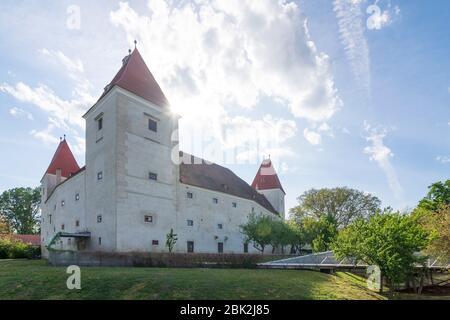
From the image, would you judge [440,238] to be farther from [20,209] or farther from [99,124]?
[20,209]

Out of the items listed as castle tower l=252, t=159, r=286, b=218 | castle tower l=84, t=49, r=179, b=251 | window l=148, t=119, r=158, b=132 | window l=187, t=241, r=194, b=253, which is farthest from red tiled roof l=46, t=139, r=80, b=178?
castle tower l=252, t=159, r=286, b=218

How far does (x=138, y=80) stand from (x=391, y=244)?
23467 millimetres

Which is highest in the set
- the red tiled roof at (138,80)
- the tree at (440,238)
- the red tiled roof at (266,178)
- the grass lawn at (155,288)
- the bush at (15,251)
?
the red tiled roof at (138,80)

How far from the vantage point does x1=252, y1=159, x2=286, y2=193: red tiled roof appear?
2295 inches

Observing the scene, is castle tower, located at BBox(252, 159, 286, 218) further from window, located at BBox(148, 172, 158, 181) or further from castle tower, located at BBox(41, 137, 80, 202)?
window, located at BBox(148, 172, 158, 181)

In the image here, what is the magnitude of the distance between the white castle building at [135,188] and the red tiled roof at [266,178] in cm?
2126

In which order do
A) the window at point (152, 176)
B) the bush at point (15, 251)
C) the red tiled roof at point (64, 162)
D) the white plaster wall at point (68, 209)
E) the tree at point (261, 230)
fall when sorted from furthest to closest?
the red tiled roof at point (64, 162) → the tree at point (261, 230) → the bush at point (15, 251) → the white plaster wall at point (68, 209) → the window at point (152, 176)

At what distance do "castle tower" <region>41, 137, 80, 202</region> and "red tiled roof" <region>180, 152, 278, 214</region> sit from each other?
15.4m

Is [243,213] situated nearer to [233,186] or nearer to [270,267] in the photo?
[233,186]

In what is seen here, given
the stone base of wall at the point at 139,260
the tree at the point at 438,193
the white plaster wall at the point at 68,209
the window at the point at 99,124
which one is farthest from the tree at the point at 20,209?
the tree at the point at 438,193

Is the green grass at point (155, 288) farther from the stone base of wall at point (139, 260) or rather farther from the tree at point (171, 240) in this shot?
the tree at point (171, 240)

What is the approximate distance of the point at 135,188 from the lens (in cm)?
2700

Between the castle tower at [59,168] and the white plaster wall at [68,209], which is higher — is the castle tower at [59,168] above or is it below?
above

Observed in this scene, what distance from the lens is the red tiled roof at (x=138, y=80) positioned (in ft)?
93.9
